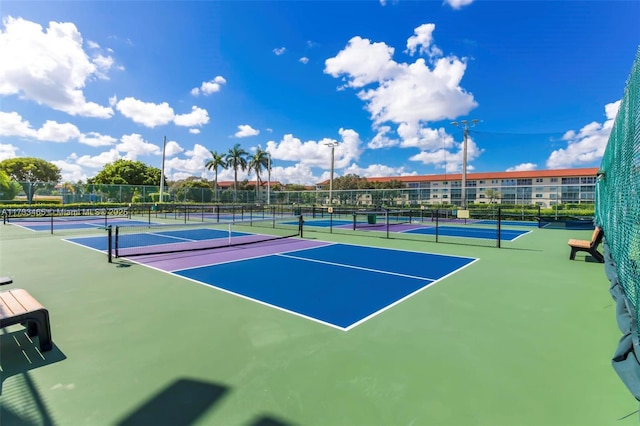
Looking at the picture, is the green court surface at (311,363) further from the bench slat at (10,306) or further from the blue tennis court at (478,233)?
the blue tennis court at (478,233)

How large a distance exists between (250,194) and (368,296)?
3807cm

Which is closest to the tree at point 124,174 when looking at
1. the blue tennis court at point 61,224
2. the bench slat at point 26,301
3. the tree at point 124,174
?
the tree at point 124,174

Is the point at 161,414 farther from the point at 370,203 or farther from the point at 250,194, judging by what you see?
the point at 250,194

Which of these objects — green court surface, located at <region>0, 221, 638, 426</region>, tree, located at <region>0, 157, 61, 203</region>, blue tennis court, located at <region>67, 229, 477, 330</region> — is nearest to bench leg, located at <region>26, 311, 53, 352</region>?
green court surface, located at <region>0, 221, 638, 426</region>

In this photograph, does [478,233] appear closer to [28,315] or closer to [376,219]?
[376,219]

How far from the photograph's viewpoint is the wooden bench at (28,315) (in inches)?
133

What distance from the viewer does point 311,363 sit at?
342 cm

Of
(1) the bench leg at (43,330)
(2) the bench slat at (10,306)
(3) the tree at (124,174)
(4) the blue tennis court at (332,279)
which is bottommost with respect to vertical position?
(4) the blue tennis court at (332,279)

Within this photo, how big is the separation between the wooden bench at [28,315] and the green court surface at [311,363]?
0.15 meters

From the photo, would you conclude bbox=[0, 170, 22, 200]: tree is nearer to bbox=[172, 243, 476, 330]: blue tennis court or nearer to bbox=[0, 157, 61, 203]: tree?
bbox=[172, 243, 476, 330]: blue tennis court

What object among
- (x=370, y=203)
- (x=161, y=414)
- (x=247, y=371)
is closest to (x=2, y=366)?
(x=161, y=414)

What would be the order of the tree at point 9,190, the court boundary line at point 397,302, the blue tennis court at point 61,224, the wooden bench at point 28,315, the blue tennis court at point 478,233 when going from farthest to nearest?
1. the tree at point 9,190
2. the blue tennis court at point 61,224
3. the blue tennis court at point 478,233
4. the court boundary line at point 397,302
5. the wooden bench at point 28,315

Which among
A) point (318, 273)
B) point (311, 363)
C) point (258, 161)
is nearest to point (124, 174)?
point (258, 161)

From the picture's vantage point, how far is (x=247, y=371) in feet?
10.7
